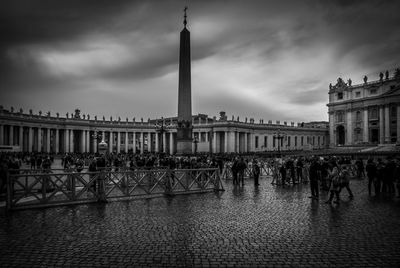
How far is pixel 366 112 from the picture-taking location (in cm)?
7769

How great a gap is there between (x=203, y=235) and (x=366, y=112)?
80088 millimetres

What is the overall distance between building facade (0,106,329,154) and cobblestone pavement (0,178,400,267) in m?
59.8

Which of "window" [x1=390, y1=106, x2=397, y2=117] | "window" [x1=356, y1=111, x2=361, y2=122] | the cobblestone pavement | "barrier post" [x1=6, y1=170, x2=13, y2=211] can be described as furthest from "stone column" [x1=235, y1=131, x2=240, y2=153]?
"barrier post" [x1=6, y1=170, x2=13, y2=211]

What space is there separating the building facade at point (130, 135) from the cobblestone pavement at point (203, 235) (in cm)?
5978

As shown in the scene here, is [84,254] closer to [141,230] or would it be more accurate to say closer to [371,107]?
[141,230]

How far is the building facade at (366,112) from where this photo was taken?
71625 millimetres

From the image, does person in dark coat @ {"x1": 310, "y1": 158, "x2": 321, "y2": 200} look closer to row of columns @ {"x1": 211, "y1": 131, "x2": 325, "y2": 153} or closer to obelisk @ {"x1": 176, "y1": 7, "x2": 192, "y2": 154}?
obelisk @ {"x1": 176, "y1": 7, "x2": 192, "y2": 154}

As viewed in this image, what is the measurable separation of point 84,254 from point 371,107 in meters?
82.6

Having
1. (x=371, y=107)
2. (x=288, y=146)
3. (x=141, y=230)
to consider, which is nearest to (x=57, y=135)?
(x=288, y=146)

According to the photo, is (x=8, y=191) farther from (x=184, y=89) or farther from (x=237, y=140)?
(x=237, y=140)

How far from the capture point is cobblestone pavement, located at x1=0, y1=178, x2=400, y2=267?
622 cm

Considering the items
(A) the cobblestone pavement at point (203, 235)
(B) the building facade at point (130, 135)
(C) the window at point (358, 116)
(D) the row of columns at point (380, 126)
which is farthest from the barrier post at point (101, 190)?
(C) the window at point (358, 116)

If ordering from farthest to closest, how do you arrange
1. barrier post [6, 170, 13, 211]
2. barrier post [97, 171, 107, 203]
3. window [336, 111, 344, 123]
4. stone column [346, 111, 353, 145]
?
window [336, 111, 344, 123]
stone column [346, 111, 353, 145]
barrier post [97, 171, 107, 203]
barrier post [6, 170, 13, 211]

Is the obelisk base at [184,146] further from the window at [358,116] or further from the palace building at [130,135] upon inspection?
the window at [358,116]
